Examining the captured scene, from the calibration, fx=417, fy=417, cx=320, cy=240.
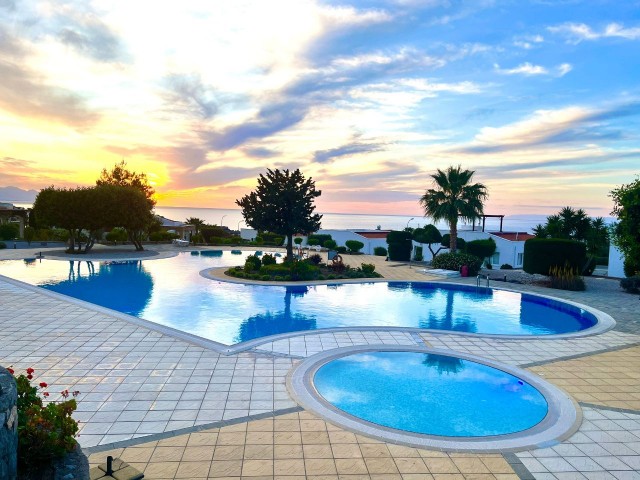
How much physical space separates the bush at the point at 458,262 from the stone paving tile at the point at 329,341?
1486 centimetres

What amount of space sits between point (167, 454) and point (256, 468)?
4.35ft

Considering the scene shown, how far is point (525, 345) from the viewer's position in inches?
473

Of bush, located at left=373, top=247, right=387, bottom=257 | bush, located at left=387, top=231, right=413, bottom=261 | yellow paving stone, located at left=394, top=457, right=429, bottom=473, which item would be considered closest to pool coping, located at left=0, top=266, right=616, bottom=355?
yellow paving stone, located at left=394, top=457, right=429, bottom=473

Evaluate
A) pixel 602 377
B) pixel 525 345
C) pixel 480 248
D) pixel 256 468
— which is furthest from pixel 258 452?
pixel 480 248

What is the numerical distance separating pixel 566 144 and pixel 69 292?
27784 millimetres

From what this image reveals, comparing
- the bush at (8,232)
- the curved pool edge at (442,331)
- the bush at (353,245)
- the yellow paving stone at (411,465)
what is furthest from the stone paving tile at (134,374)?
the bush at (8,232)

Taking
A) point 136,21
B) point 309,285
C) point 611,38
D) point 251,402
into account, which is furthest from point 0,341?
point 611,38

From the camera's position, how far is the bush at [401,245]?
32.7m

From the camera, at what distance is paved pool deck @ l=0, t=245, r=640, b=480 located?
5.76 metres

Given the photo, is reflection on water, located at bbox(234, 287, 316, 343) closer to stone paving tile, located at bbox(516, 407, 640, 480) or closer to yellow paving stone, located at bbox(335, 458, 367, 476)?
yellow paving stone, located at bbox(335, 458, 367, 476)

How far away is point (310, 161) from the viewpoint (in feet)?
108

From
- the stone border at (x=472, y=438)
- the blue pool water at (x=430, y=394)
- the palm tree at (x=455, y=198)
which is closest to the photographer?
the stone border at (x=472, y=438)

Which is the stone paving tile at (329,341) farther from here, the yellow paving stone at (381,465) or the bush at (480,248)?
the bush at (480,248)

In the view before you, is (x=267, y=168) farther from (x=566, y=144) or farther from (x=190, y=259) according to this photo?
(x=566, y=144)
